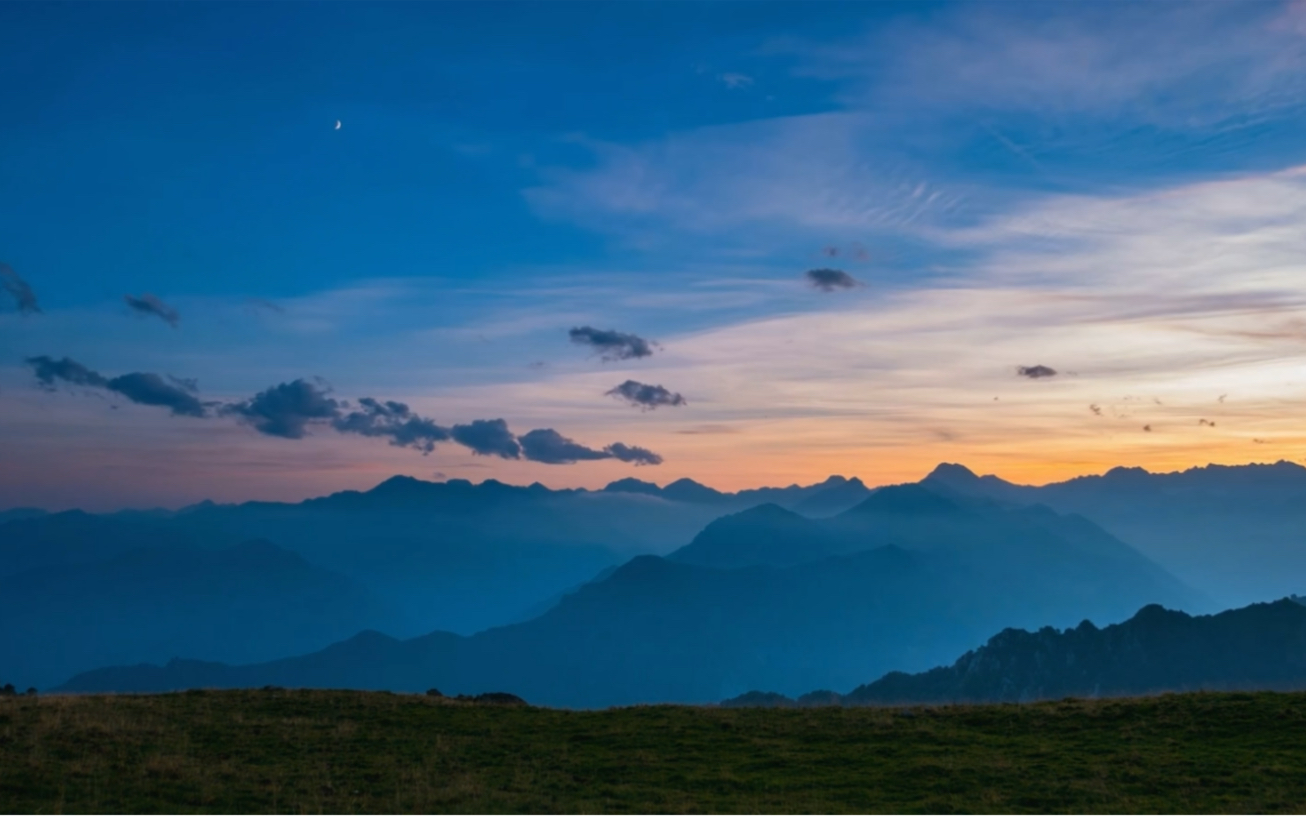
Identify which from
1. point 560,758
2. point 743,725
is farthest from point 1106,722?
point 560,758

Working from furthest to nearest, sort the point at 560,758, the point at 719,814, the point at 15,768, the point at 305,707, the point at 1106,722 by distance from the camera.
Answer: the point at 305,707 < the point at 1106,722 < the point at 560,758 < the point at 15,768 < the point at 719,814

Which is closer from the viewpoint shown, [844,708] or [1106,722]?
[1106,722]

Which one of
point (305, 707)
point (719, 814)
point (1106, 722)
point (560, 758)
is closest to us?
point (719, 814)

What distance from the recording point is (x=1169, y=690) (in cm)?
3622

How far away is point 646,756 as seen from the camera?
28359 mm

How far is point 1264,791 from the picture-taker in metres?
23.2

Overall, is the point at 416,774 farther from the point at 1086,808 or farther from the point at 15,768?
the point at 1086,808

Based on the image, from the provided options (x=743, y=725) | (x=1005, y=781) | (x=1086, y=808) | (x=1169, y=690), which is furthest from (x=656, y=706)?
(x=1169, y=690)

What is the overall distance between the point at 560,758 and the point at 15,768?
14708 millimetres

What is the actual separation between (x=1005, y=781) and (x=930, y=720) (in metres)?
7.56

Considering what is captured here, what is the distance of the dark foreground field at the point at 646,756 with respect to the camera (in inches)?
920

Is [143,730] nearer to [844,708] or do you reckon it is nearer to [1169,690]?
[844,708]

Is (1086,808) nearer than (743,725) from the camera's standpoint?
Yes

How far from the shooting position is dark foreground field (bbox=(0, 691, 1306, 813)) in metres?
23.4
